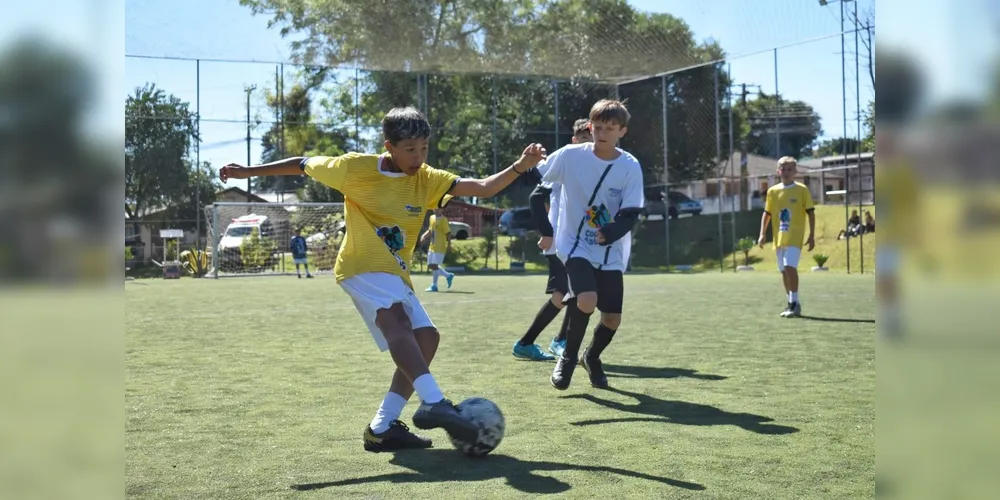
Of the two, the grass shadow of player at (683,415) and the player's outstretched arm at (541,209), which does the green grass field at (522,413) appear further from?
the player's outstretched arm at (541,209)

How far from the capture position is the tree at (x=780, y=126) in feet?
96.5

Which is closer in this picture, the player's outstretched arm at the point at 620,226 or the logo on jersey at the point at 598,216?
the player's outstretched arm at the point at 620,226

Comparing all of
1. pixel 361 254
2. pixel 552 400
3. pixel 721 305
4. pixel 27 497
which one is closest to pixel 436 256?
pixel 721 305

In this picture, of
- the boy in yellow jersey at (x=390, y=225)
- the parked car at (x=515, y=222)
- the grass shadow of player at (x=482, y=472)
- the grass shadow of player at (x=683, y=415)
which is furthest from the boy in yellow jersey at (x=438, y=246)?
the grass shadow of player at (x=482, y=472)

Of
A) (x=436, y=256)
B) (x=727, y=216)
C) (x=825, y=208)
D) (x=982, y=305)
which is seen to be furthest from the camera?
(x=727, y=216)

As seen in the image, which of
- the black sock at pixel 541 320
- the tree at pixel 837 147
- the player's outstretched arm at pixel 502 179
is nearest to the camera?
the player's outstretched arm at pixel 502 179

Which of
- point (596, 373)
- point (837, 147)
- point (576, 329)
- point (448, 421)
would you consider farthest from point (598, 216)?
point (837, 147)

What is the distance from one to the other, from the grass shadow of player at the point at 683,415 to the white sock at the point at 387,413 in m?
1.06

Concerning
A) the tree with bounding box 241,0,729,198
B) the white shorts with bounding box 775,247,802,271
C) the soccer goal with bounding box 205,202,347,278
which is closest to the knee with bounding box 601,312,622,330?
the white shorts with bounding box 775,247,802,271

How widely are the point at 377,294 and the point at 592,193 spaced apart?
232 centimetres

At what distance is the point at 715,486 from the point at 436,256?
1655 centimetres

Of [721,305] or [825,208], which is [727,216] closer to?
[825,208]

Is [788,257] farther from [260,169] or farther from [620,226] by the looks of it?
[260,169]

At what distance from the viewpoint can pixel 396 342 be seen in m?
4.34
